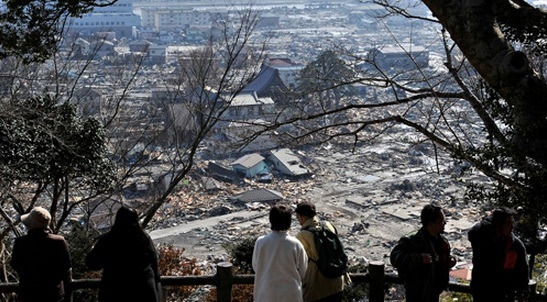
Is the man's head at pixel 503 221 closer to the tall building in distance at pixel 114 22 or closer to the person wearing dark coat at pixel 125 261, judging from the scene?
the person wearing dark coat at pixel 125 261

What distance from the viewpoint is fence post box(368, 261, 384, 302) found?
2678 mm

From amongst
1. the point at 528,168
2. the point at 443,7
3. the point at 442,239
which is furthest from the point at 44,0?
the point at 528,168

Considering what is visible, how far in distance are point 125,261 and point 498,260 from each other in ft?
4.07

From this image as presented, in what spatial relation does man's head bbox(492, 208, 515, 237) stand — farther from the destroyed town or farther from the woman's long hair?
the woman's long hair

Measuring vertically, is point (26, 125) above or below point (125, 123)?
above

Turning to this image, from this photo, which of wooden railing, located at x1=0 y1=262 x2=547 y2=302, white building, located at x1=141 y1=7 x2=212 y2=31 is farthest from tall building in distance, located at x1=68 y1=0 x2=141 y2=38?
wooden railing, located at x1=0 y1=262 x2=547 y2=302

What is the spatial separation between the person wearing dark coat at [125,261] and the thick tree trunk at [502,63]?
1165mm

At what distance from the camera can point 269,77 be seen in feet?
79.0

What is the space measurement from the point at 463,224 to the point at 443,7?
35.8ft

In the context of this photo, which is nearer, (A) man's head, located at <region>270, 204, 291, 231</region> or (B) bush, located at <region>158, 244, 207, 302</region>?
(A) man's head, located at <region>270, 204, 291, 231</region>

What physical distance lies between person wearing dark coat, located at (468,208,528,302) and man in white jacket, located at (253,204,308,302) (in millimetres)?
610

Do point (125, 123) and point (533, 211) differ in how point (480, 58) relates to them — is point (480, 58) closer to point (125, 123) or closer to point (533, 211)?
point (533, 211)

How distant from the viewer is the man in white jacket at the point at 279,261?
2.13 metres

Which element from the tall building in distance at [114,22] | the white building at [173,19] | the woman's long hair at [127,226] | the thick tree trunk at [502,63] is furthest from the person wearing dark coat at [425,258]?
the white building at [173,19]
